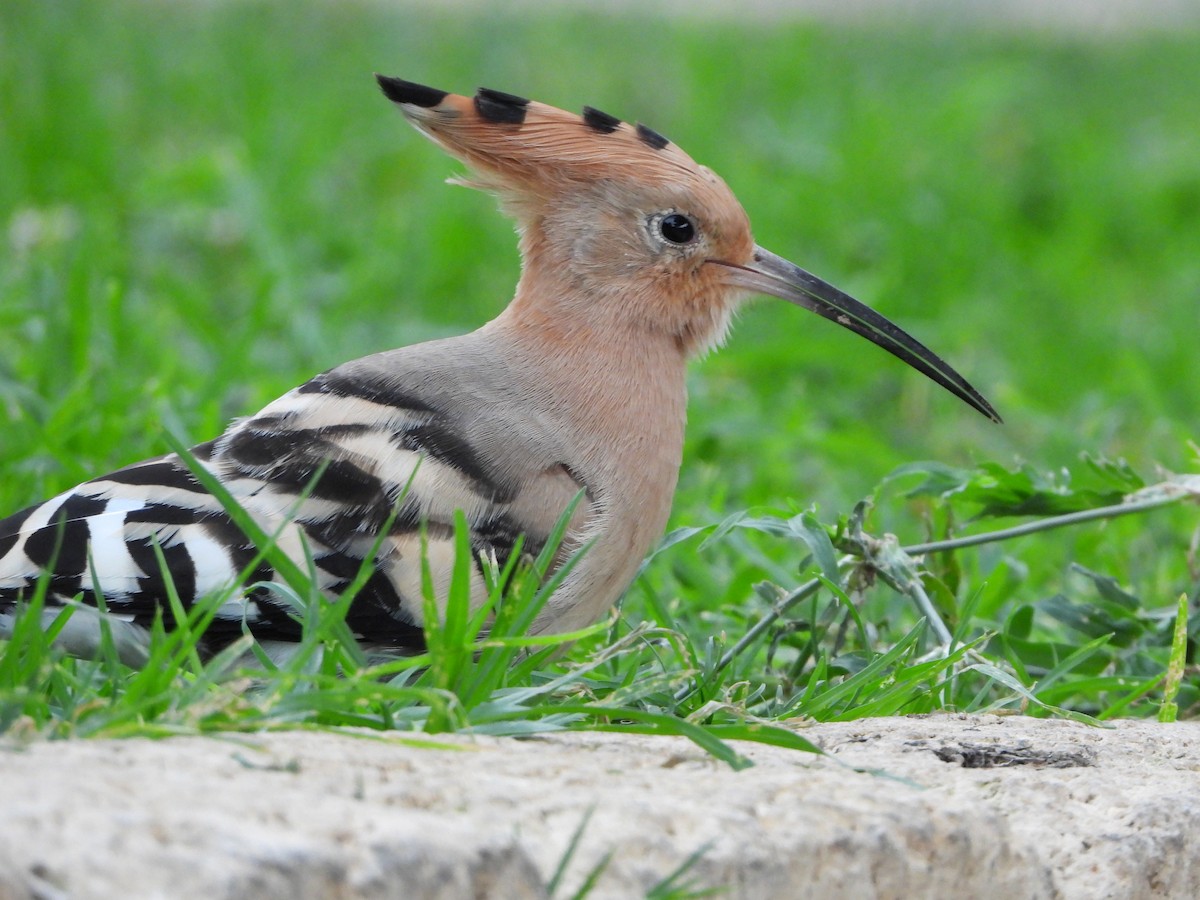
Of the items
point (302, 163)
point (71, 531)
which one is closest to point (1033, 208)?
point (302, 163)

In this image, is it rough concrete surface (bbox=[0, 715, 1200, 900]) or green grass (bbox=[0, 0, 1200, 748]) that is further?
green grass (bbox=[0, 0, 1200, 748])

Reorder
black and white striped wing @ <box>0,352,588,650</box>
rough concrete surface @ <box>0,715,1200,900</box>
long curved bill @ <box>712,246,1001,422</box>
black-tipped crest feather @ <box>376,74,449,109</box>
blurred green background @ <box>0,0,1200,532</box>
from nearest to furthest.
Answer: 1. rough concrete surface @ <box>0,715,1200,900</box>
2. black and white striped wing @ <box>0,352,588,650</box>
3. black-tipped crest feather @ <box>376,74,449,109</box>
4. long curved bill @ <box>712,246,1001,422</box>
5. blurred green background @ <box>0,0,1200,532</box>

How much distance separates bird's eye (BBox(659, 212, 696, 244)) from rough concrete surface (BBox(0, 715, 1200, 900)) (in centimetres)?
91

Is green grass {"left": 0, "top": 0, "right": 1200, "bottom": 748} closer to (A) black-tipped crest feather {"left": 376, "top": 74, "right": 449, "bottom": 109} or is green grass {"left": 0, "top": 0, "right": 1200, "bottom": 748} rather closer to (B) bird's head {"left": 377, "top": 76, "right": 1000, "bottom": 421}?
(B) bird's head {"left": 377, "top": 76, "right": 1000, "bottom": 421}

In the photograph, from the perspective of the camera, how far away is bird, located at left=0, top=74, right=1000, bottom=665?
6.01ft

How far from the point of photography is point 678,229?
234 cm

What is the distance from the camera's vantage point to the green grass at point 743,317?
1.89 metres

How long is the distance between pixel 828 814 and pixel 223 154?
361 cm

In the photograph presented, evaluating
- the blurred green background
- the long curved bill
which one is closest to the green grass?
the blurred green background

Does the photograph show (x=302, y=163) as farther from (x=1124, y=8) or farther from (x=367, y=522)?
(x=1124, y=8)

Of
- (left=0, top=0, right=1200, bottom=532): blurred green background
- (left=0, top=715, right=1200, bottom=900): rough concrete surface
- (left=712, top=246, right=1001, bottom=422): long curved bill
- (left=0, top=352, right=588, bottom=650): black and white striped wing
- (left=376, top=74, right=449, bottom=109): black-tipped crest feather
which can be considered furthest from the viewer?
(left=0, top=0, right=1200, bottom=532): blurred green background

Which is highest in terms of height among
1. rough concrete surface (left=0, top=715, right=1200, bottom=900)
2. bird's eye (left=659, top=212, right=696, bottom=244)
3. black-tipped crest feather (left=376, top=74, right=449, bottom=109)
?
black-tipped crest feather (left=376, top=74, right=449, bottom=109)

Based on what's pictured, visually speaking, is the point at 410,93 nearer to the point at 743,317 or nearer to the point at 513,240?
the point at 743,317

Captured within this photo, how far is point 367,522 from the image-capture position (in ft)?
6.16
